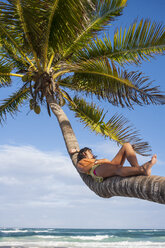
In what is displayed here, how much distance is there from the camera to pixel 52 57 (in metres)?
7.27

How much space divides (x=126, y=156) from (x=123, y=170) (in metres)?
0.39

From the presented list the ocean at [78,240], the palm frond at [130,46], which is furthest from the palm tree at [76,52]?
the ocean at [78,240]

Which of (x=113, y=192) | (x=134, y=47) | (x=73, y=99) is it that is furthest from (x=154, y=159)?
(x=73, y=99)

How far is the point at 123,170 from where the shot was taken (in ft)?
12.8

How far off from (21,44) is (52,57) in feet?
3.72

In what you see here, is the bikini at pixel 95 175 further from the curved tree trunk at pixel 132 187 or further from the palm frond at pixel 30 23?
the palm frond at pixel 30 23

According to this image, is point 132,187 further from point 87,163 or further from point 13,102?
point 13,102

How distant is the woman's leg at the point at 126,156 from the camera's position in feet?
13.5

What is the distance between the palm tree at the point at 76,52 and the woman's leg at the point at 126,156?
4.03ft

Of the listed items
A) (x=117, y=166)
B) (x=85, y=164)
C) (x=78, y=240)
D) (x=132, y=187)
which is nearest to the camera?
(x=132, y=187)

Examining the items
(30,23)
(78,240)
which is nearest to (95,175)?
(30,23)

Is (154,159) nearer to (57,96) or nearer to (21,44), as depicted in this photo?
(57,96)

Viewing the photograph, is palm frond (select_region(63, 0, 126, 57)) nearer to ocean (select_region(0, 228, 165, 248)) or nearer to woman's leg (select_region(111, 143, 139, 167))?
woman's leg (select_region(111, 143, 139, 167))

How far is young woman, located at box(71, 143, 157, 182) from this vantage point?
3711mm
